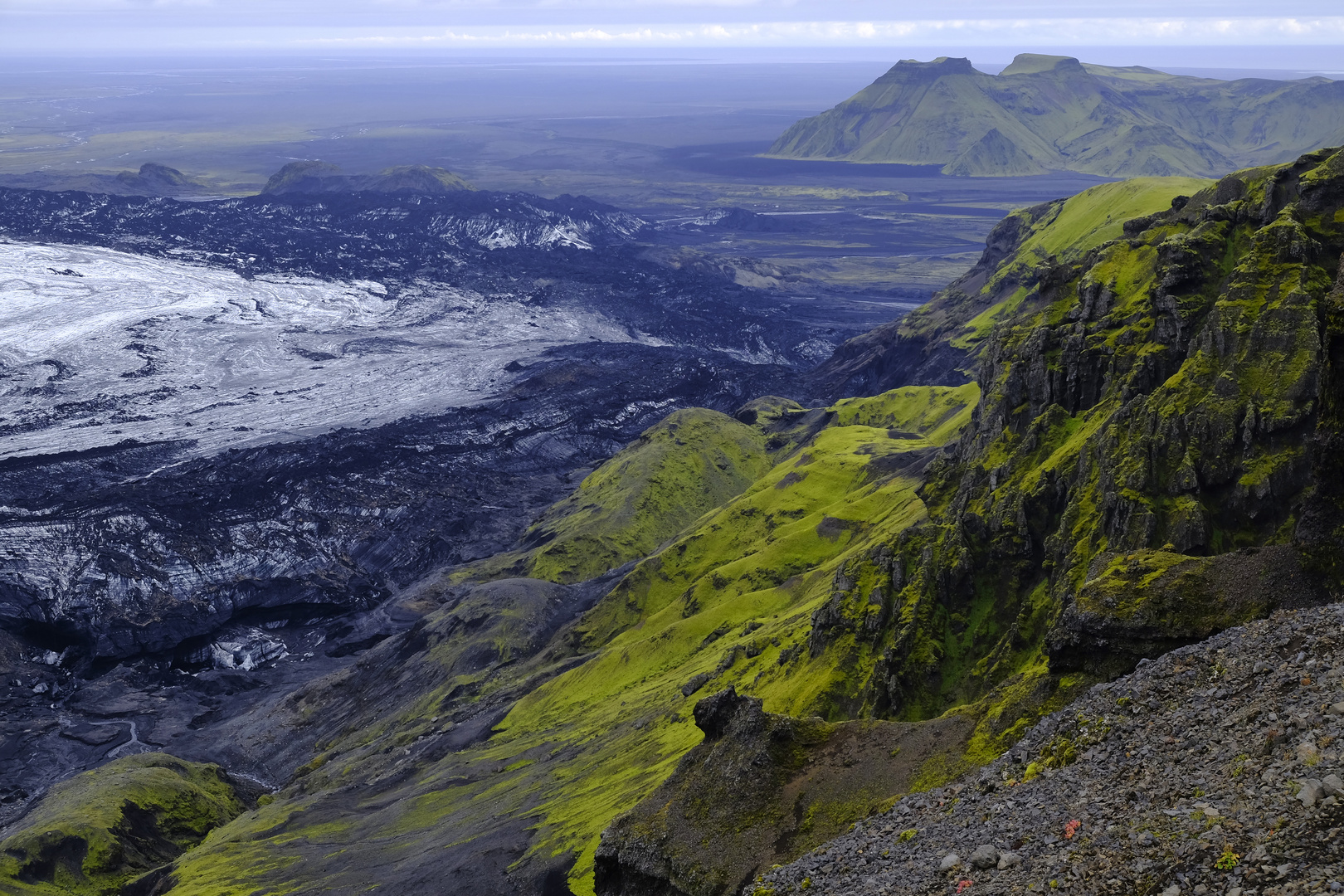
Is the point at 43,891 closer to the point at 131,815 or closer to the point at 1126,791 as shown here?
the point at 131,815

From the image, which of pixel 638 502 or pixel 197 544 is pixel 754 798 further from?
pixel 197 544

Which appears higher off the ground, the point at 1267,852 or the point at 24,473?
the point at 1267,852

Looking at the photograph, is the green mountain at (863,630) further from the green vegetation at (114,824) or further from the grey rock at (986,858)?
the grey rock at (986,858)

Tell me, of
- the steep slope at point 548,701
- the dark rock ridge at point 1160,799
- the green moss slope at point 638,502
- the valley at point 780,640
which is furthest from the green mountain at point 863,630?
the green moss slope at point 638,502

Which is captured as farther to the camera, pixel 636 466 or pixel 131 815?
pixel 636 466

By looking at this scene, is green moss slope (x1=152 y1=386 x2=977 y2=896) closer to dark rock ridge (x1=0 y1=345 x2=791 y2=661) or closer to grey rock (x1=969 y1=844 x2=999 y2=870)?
dark rock ridge (x1=0 y1=345 x2=791 y2=661)

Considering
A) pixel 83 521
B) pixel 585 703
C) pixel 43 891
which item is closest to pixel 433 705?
pixel 585 703

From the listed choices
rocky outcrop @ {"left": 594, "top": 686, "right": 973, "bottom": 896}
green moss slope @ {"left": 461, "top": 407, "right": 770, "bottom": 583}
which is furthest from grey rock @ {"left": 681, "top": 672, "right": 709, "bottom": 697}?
green moss slope @ {"left": 461, "top": 407, "right": 770, "bottom": 583}
